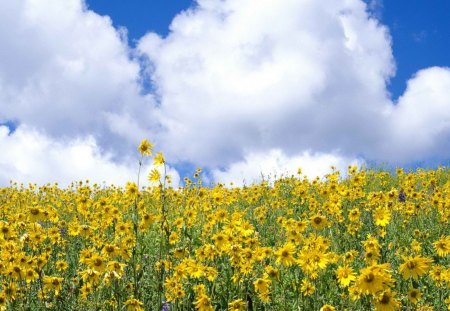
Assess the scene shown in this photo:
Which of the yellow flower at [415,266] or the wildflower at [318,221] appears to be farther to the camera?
the wildflower at [318,221]

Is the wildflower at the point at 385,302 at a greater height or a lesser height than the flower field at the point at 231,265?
lesser

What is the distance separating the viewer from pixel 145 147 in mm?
5082

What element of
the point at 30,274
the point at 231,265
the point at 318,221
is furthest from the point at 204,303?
the point at 30,274

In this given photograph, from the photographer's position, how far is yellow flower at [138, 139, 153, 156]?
505 cm

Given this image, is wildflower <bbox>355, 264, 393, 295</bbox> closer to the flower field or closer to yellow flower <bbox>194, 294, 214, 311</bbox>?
the flower field

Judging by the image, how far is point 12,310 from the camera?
482 cm

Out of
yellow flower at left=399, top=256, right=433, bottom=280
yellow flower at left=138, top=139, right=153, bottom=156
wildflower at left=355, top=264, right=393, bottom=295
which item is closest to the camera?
wildflower at left=355, top=264, right=393, bottom=295

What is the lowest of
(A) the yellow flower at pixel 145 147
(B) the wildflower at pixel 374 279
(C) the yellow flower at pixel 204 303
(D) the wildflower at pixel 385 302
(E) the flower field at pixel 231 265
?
(D) the wildflower at pixel 385 302

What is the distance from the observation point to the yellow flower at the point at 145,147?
16.6 feet

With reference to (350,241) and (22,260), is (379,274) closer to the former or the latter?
(22,260)

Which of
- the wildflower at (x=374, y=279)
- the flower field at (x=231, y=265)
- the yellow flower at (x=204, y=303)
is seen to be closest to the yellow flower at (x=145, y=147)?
the flower field at (x=231, y=265)

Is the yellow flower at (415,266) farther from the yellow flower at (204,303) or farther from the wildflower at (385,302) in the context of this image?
the yellow flower at (204,303)

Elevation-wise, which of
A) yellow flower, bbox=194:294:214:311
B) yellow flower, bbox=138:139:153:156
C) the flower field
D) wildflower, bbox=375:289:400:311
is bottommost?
wildflower, bbox=375:289:400:311

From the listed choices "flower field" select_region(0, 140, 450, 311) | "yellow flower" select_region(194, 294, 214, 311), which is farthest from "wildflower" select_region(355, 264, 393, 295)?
"yellow flower" select_region(194, 294, 214, 311)
